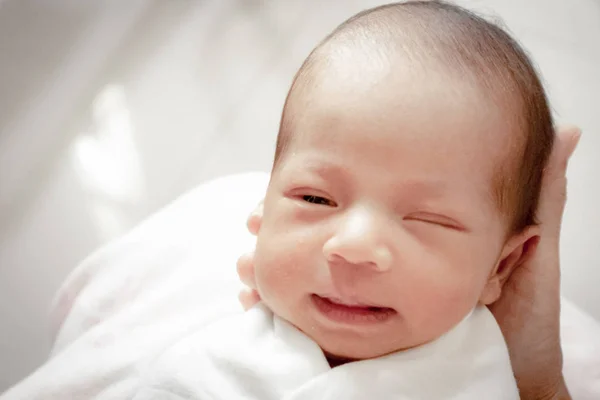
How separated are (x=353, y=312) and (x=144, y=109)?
1.01m

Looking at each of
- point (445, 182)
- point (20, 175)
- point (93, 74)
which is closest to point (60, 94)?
point (93, 74)

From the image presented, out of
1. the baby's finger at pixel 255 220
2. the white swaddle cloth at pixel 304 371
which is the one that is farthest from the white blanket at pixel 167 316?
the baby's finger at pixel 255 220

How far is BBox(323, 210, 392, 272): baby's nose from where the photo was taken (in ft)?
2.15

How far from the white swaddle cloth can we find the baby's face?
0.02m

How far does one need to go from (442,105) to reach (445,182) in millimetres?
81

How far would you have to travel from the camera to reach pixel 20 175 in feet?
4.46

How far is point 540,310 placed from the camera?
36.8 inches

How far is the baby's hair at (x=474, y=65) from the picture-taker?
0.72 meters

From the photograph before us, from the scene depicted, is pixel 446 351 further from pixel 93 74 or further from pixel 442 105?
pixel 93 74

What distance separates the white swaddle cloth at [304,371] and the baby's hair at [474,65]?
0.17 metres

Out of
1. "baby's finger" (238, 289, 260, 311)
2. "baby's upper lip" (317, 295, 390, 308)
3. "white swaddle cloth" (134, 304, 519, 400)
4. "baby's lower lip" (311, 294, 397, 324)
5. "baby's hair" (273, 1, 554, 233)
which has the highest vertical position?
"baby's hair" (273, 1, 554, 233)

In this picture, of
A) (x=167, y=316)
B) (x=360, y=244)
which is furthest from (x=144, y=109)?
(x=360, y=244)

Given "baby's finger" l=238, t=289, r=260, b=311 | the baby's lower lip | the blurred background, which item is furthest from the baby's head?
the blurred background

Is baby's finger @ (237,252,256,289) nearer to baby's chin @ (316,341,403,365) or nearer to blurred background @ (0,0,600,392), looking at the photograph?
baby's chin @ (316,341,403,365)
